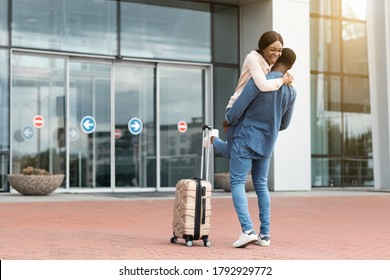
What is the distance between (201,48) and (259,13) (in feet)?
5.71

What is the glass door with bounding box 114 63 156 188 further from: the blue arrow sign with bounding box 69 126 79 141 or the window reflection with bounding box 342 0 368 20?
the window reflection with bounding box 342 0 368 20

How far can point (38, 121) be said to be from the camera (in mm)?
15508

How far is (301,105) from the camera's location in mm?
17188

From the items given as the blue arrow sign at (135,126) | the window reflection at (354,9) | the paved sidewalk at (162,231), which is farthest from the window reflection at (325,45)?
the paved sidewalk at (162,231)

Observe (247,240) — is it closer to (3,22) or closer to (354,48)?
(3,22)

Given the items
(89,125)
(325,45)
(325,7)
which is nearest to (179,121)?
(89,125)

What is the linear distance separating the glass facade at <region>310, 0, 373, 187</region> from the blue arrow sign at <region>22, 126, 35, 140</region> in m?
7.62

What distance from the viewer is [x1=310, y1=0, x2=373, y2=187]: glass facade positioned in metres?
18.7

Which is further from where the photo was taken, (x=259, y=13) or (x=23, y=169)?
(x=259, y=13)

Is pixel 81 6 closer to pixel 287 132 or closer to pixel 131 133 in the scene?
pixel 131 133

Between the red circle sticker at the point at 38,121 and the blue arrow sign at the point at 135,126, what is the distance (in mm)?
2173

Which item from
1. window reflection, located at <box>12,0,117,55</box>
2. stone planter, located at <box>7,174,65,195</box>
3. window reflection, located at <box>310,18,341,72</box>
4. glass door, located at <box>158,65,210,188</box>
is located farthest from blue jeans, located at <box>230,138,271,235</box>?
window reflection, located at <box>310,18,341,72</box>

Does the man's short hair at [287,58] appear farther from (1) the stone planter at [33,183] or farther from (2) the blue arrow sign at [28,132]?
(2) the blue arrow sign at [28,132]
